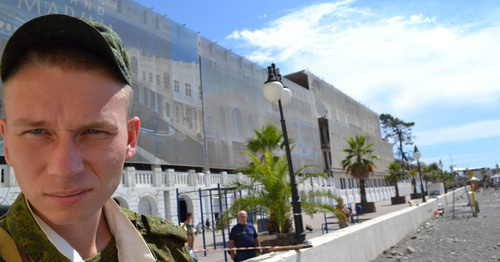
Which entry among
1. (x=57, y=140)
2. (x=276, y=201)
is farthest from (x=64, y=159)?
(x=276, y=201)

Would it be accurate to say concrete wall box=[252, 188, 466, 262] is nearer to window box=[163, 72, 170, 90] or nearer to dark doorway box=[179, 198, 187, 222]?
dark doorway box=[179, 198, 187, 222]

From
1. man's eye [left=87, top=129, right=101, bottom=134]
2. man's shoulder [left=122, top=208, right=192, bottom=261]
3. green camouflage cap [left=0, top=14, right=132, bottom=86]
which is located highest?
green camouflage cap [left=0, top=14, right=132, bottom=86]

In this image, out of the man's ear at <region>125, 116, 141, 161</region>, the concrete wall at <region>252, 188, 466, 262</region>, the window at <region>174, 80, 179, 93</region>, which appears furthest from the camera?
the window at <region>174, 80, 179, 93</region>

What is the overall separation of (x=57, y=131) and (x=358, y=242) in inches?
267

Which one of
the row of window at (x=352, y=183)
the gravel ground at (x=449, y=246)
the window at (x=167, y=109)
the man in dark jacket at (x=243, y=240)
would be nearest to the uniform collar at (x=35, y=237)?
the man in dark jacket at (x=243, y=240)

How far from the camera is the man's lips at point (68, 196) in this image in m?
0.73

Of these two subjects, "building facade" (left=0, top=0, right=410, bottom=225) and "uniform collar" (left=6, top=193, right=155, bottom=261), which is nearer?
"uniform collar" (left=6, top=193, right=155, bottom=261)

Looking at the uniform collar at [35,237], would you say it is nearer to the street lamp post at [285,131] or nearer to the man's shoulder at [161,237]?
the man's shoulder at [161,237]

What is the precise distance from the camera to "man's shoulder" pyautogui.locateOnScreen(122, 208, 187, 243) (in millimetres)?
1021

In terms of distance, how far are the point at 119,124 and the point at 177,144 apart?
20.2 metres

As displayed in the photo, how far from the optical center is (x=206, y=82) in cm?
2467

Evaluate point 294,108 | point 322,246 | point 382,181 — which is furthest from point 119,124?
point 382,181

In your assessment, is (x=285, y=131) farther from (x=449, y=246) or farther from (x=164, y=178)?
(x=164, y=178)

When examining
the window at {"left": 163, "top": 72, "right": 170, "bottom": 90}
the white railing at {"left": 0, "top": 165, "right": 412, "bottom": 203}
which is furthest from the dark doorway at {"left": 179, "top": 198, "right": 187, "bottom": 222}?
the window at {"left": 163, "top": 72, "right": 170, "bottom": 90}
